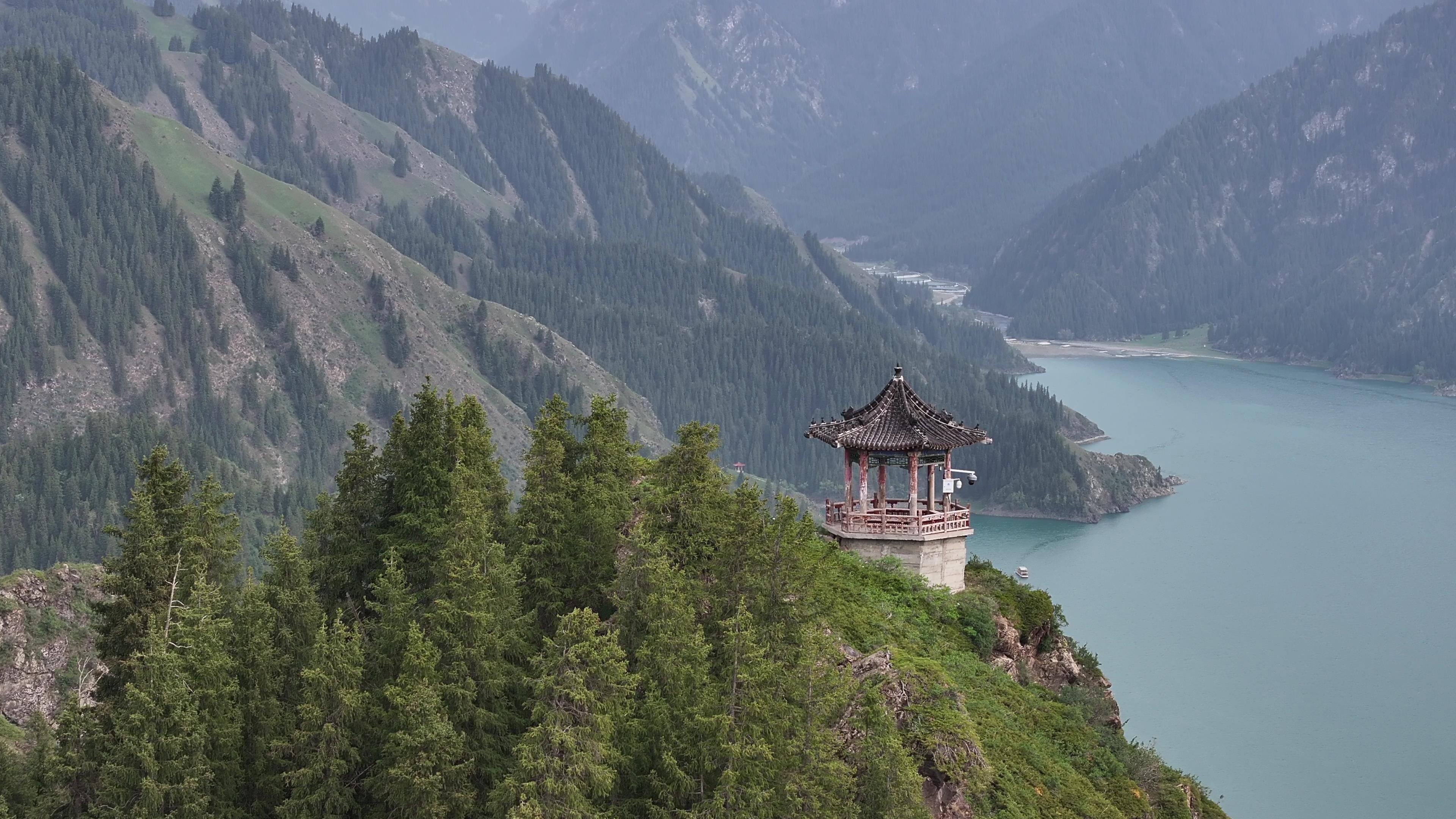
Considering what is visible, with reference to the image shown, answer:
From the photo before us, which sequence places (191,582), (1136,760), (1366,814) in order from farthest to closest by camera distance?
(1366,814) < (1136,760) < (191,582)

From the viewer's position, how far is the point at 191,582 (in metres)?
57.4

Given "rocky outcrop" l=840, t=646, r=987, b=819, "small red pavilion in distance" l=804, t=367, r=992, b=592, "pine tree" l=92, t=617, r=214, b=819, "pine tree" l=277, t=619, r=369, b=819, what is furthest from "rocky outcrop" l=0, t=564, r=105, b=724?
"rocky outcrop" l=840, t=646, r=987, b=819

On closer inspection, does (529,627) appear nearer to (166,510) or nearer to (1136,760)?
(166,510)

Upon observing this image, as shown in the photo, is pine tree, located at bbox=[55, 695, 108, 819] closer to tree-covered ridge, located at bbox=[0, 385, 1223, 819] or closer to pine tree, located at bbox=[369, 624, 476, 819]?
tree-covered ridge, located at bbox=[0, 385, 1223, 819]

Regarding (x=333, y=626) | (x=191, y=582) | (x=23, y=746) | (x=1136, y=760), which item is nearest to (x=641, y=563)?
(x=333, y=626)

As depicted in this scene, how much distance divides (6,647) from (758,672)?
181ft

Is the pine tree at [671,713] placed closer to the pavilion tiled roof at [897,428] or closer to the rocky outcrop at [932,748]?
the rocky outcrop at [932,748]

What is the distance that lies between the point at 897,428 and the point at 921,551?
485 cm

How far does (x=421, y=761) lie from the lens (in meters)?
47.7

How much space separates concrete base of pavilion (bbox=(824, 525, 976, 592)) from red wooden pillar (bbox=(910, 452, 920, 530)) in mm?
594

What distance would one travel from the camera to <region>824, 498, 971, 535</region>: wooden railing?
6731cm

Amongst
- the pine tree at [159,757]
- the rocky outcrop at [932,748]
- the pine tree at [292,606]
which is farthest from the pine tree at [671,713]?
the pine tree at [159,757]

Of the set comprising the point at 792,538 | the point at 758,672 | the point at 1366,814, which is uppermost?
the point at 792,538

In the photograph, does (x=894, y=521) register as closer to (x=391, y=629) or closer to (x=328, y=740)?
(x=391, y=629)
